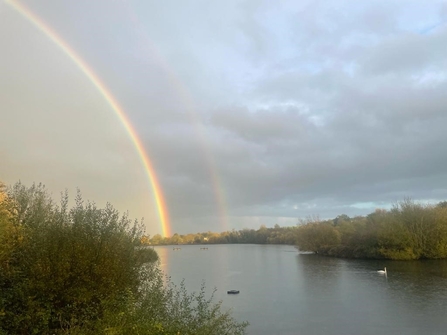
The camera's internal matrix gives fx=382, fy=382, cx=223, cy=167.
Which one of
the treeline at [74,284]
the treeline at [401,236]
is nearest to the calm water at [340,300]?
the treeline at [401,236]

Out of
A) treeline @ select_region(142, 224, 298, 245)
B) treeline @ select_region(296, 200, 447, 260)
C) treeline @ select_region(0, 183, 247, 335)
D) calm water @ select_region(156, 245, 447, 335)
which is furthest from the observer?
treeline @ select_region(142, 224, 298, 245)

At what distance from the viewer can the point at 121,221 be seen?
47.2 feet

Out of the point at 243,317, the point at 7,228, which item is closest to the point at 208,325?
the point at 7,228

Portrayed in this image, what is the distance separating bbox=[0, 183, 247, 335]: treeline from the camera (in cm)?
951

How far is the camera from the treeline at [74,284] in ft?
31.2

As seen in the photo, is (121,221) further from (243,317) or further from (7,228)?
(243,317)

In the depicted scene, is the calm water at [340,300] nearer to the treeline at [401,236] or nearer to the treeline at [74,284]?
the treeline at [401,236]

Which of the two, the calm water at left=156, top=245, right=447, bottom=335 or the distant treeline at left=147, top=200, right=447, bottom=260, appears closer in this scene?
the calm water at left=156, top=245, right=447, bottom=335

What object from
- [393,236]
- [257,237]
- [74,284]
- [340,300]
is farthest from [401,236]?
[257,237]

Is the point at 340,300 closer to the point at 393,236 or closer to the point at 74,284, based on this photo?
the point at 74,284

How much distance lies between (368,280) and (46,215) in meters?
37.5

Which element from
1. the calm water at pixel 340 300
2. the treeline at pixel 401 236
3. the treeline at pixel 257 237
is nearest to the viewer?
the calm water at pixel 340 300

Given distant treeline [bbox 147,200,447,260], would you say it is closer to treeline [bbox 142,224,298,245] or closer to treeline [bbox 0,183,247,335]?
treeline [bbox 142,224,298,245]

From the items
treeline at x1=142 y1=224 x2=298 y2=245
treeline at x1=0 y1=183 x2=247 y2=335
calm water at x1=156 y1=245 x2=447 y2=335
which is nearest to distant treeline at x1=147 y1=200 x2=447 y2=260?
calm water at x1=156 y1=245 x2=447 y2=335
